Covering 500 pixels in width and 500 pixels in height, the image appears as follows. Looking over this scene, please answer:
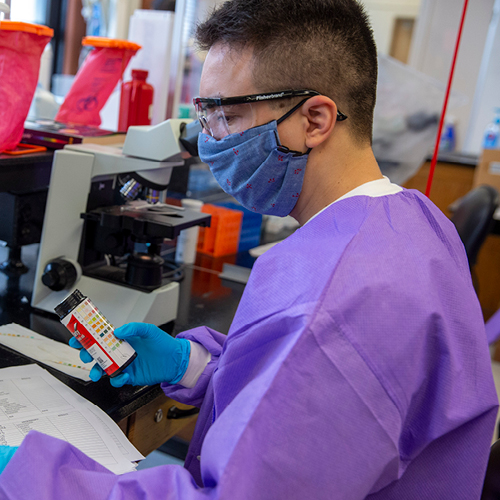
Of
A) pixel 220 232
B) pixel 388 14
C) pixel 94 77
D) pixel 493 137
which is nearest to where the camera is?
pixel 94 77

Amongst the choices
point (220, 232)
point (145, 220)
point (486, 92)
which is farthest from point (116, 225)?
point (486, 92)

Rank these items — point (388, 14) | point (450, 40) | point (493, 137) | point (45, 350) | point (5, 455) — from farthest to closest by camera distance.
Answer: point (388, 14), point (450, 40), point (493, 137), point (45, 350), point (5, 455)

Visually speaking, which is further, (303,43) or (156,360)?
(156,360)

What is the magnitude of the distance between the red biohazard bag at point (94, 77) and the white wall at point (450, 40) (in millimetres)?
3474

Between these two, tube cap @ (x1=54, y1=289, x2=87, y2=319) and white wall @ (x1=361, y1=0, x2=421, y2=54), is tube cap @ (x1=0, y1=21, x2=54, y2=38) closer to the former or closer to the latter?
tube cap @ (x1=54, y1=289, x2=87, y2=319)

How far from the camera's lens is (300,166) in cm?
94

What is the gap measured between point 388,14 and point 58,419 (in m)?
6.43

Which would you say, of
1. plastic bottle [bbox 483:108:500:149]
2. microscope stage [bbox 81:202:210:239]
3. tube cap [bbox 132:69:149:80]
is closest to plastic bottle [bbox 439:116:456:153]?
plastic bottle [bbox 483:108:500:149]

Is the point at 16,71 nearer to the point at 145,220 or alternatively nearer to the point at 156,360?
the point at 145,220

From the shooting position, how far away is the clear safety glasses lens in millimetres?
938

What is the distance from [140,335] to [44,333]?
0.39 meters

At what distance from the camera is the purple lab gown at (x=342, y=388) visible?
0.63m

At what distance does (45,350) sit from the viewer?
1.21 metres

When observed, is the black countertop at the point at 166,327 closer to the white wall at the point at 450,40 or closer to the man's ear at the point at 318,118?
the man's ear at the point at 318,118
